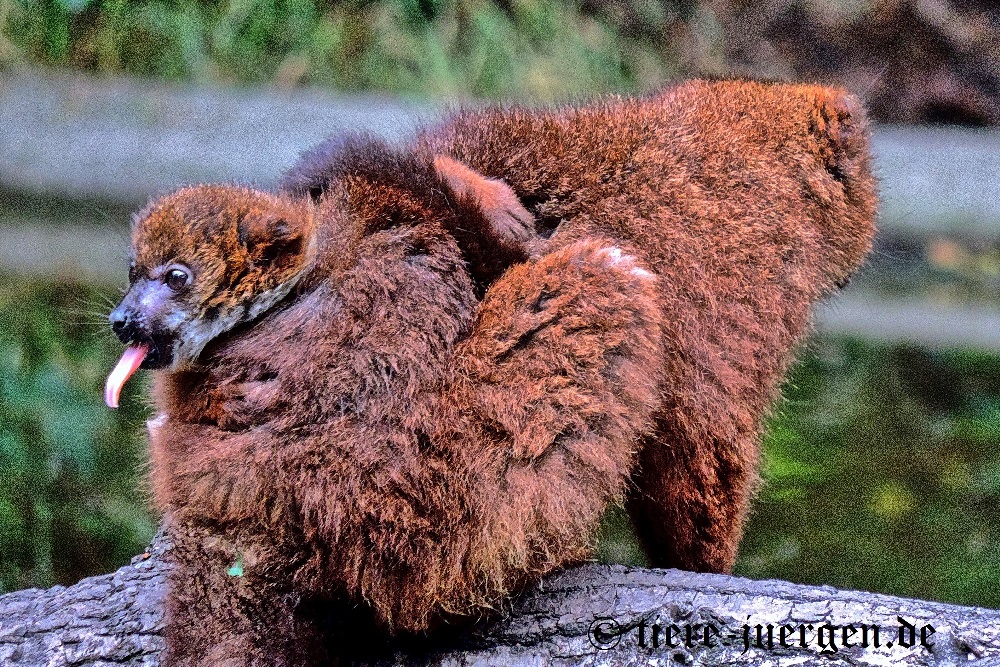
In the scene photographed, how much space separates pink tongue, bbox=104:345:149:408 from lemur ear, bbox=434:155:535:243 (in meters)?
0.59

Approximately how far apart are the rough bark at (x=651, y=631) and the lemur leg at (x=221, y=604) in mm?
201

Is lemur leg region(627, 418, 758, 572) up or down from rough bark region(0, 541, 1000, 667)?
up

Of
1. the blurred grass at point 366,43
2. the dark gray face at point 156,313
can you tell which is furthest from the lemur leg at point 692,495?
the blurred grass at point 366,43

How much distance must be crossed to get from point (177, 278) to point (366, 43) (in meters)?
1.93

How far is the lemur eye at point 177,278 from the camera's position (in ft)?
4.86

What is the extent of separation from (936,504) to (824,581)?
41cm

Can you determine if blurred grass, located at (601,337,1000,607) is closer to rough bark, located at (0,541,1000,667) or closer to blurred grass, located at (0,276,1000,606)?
blurred grass, located at (0,276,1000,606)

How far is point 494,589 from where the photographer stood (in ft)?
5.53

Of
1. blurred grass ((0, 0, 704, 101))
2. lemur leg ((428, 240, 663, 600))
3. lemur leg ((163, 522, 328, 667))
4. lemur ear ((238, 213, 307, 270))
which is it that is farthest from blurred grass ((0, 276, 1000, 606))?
lemur ear ((238, 213, 307, 270))

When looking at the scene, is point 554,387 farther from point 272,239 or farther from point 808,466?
point 808,466

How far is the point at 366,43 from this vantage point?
10.5ft

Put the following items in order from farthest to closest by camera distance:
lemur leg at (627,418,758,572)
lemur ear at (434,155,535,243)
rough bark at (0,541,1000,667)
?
lemur leg at (627,418,758,572)
lemur ear at (434,155,535,243)
rough bark at (0,541,1000,667)

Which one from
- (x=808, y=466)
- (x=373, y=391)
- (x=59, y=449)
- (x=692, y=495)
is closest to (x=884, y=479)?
(x=808, y=466)

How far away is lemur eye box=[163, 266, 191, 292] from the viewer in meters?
1.48
